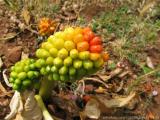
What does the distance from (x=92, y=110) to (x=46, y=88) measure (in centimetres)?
29

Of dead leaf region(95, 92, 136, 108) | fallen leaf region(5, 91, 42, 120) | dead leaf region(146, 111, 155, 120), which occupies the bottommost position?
dead leaf region(146, 111, 155, 120)

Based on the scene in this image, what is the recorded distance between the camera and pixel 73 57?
2264 millimetres

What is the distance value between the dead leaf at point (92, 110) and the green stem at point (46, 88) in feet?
0.77

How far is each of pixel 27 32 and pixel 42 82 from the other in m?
0.81

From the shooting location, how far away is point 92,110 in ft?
8.42

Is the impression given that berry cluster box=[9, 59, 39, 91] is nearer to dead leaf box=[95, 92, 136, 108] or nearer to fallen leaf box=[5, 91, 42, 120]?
fallen leaf box=[5, 91, 42, 120]

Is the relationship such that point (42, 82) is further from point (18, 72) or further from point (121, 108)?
point (121, 108)

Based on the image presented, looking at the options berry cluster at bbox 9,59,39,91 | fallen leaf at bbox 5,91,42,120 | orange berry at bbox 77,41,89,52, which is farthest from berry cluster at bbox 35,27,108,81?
fallen leaf at bbox 5,91,42,120

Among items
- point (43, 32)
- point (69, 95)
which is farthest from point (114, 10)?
point (69, 95)

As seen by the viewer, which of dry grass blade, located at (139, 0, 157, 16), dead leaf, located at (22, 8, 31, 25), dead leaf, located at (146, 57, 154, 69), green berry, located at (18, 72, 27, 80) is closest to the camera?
green berry, located at (18, 72, 27, 80)

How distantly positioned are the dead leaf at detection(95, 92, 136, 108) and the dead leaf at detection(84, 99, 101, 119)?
0.05 m

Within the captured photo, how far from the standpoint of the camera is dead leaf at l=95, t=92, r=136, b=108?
2652 millimetres

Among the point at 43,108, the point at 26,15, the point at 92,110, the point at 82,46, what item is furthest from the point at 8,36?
the point at 82,46

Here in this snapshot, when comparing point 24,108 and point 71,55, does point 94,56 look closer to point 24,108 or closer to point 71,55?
point 71,55
